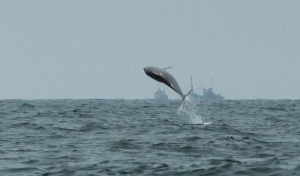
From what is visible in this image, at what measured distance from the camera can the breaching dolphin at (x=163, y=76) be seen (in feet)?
63.1

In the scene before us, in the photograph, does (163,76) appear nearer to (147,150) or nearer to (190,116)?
(147,150)

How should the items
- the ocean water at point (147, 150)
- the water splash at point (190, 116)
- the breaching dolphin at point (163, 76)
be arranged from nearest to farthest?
the ocean water at point (147, 150) → the breaching dolphin at point (163, 76) → the water splash at point (190, 116)

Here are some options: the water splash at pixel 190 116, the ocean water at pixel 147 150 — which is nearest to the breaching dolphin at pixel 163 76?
the water splash at pixel 190 116

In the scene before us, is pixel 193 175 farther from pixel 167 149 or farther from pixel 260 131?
pixel 260 131

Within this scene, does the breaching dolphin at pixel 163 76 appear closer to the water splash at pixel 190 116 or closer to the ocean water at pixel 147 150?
the water splash at pixel 190 116

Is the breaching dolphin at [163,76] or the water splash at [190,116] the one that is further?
the water splash at [190,116]

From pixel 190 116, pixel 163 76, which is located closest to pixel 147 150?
pixel 163 76

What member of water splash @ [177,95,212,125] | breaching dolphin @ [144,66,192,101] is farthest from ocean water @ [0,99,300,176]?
breaching dolphin @ [144,66,192,101]

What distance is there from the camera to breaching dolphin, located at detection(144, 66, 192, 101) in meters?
19.2

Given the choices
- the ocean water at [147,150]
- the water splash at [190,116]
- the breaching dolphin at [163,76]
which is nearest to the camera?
the ocean water at [147,150]

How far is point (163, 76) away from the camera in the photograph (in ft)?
63.7

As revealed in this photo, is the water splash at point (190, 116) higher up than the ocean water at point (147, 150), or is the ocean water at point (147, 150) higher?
the water splash at point (190, 116)

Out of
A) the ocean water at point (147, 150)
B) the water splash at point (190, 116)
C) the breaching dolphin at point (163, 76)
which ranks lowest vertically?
the ocean water at point (147, 150)

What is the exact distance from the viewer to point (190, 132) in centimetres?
2761
